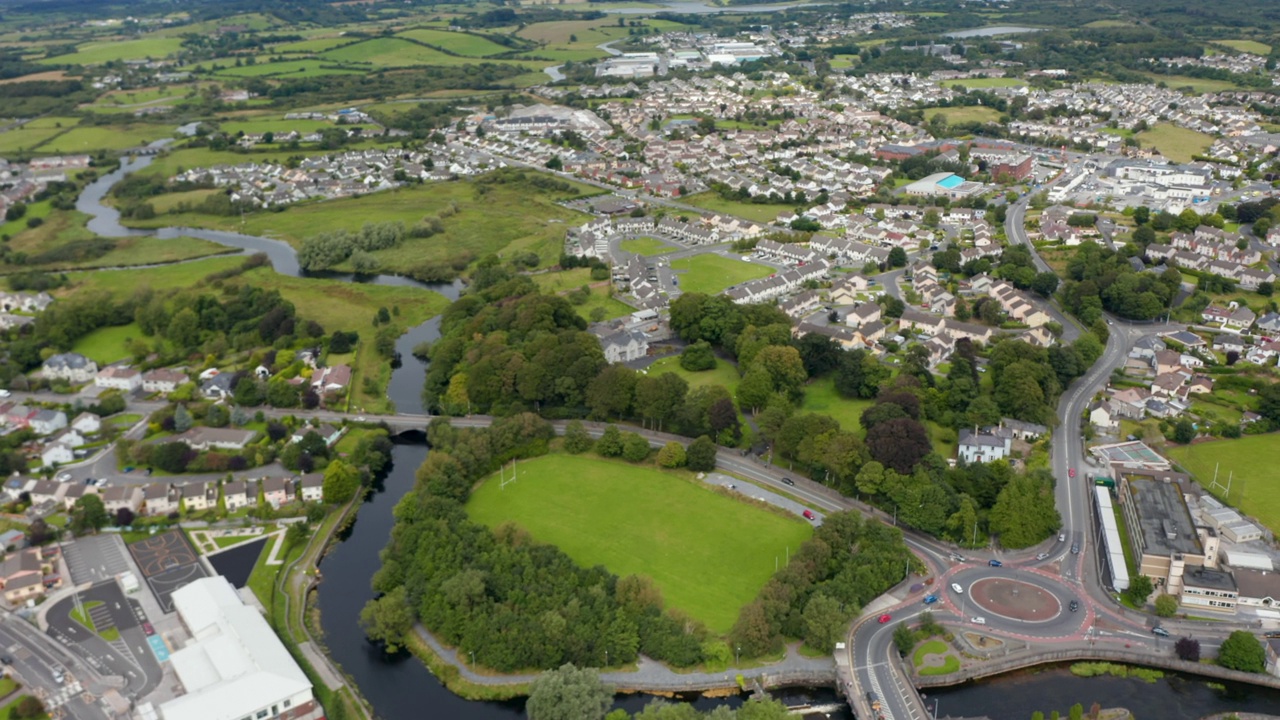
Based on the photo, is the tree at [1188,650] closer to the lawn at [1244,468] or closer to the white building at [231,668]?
the lawn at [1244,468]

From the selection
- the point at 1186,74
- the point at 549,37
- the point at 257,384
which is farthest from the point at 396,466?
the point at 549,37

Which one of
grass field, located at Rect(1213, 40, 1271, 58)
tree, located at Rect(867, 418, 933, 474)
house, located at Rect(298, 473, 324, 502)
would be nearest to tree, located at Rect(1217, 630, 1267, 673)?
tree, located at Rect(867, 418, 933, 474)

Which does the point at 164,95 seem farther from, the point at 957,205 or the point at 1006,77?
the point at 1006,77

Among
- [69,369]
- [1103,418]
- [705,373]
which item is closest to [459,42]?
[69,369]

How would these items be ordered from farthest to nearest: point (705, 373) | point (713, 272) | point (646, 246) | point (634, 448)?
point (646, 246) → point (713, 272) → point (705, 373) → point (634, 448)

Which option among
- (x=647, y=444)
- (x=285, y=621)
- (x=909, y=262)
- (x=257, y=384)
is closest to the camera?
(x=285, y=621)

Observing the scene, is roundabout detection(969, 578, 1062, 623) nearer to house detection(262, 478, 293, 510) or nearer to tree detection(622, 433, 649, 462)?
tree detection(622, 433, 649, 462)

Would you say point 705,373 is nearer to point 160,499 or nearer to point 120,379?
point 160,499
